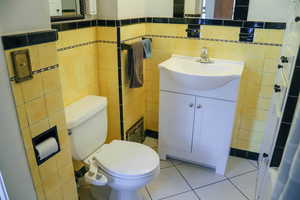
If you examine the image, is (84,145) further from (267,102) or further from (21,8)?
(267,102)

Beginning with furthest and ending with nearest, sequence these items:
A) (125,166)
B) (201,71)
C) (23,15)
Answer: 1. (201,71)
2. (125,166)
3. (23,15)

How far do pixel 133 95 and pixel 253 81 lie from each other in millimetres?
1040

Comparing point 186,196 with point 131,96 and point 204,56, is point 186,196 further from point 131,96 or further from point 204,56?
point 204,56

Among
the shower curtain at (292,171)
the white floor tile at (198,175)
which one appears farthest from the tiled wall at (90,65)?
the shower curtain at (292,171)

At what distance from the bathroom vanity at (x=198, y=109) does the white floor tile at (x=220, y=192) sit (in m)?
0.15

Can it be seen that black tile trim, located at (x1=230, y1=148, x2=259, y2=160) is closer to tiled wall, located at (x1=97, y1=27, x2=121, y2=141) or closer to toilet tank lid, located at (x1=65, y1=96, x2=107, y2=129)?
tiled wall, located at (x1=97, y1=27, x2=121, y2=141)

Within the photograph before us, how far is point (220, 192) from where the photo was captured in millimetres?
1922

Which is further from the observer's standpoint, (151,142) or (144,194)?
(151,142)

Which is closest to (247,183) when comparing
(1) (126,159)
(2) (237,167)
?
(2) (237,167)

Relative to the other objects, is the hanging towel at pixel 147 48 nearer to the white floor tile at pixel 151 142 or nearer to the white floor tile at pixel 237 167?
the white floor tile at pixel 151 142

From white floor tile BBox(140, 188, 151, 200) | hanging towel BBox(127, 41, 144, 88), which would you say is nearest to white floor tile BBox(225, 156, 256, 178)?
white floor tile BBox(140, 188, 151, 200)

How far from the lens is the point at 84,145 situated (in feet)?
5.25

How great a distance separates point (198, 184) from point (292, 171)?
4.92 ft

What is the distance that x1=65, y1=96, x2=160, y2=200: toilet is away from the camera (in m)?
1.49
